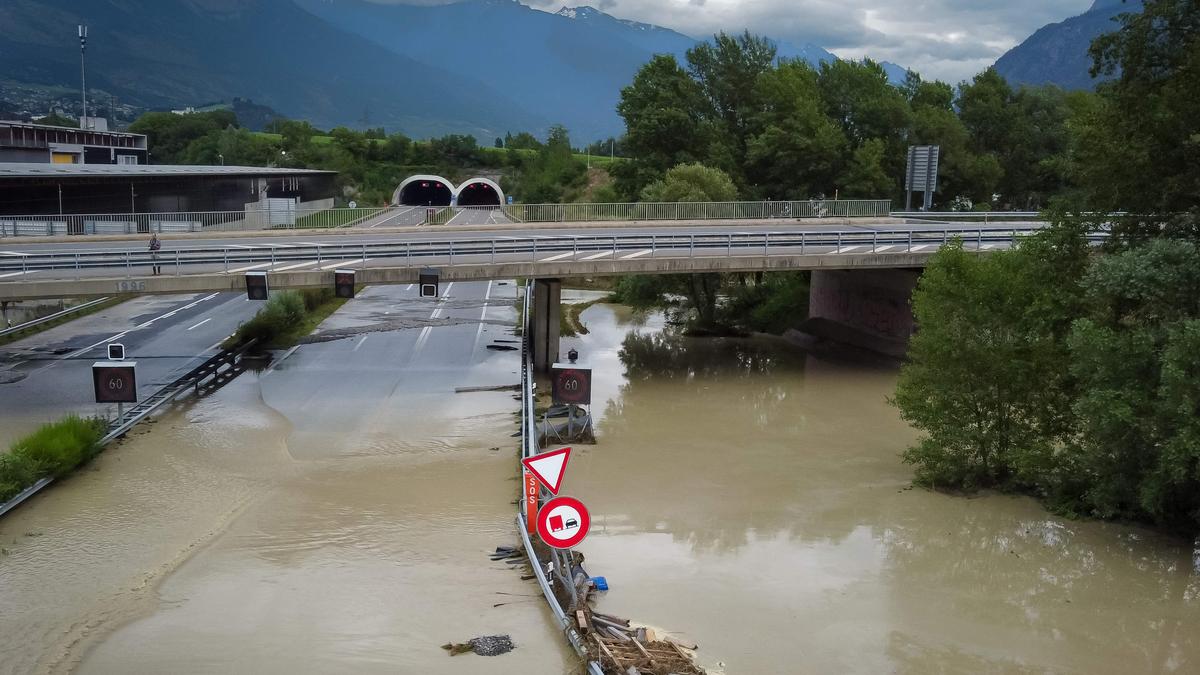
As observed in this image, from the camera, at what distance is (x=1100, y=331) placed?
17750 mm

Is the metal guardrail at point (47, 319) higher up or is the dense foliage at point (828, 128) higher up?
the dense foliage at point (828, 128)

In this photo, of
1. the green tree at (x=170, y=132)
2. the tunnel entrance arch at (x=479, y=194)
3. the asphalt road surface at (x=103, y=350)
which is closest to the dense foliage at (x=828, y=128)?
the tunnel entrance arch at (x=479, y=194)

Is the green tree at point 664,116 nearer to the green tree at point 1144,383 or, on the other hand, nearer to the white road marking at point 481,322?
the white road marking at point 481,322

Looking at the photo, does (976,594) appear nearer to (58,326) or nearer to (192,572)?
(192,572)

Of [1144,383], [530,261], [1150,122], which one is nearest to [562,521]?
[1144,383]

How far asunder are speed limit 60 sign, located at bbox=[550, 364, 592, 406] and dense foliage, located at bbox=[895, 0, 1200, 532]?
751 cm

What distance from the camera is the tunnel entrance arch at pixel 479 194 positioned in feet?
321

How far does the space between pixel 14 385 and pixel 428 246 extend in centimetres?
1238

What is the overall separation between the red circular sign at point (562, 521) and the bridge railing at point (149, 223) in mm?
33227

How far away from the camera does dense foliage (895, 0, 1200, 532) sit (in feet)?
56.7

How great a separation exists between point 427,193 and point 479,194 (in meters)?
5.06

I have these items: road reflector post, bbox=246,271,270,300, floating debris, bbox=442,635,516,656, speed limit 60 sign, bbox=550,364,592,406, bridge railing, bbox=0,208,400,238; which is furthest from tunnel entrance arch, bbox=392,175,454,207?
floating debris, bbox=442,635,516,656

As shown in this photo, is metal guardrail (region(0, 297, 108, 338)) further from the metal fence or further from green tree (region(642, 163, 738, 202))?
green tree (region(642, 163, 738, 202))

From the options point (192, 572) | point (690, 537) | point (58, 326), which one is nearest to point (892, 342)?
point (690, 537)
